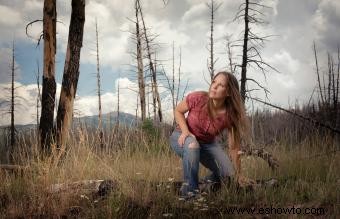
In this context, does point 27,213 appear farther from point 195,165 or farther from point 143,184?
point 195,165

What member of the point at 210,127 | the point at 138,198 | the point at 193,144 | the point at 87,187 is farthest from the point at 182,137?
the point at 87,187

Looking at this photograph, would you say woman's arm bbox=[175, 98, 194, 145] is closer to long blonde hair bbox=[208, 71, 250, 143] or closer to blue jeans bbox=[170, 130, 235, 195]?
blue jeans bbox=[170, 130, 235, 195]

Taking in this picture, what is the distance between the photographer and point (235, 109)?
5852 millimetres

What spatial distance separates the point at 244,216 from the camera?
495 centimetres

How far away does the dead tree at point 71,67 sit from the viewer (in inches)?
371

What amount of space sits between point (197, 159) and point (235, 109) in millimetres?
822

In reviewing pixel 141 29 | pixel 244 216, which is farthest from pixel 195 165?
pixel 141 29

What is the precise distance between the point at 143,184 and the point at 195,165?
0.95 m

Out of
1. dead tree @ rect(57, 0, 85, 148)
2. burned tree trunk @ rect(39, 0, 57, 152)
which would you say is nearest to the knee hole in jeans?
dead tree @ rect(57, 0, 85, 148)

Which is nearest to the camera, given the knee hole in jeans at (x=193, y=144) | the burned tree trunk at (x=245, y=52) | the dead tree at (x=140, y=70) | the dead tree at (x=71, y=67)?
the knee hole in jeans at (x=193, y=144)

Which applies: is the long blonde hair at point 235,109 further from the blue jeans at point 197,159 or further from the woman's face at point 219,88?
the blue jeans at point 197,159

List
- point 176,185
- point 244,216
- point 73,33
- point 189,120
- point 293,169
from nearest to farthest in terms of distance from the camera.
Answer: point 244,216
point 189,120
point 176,185
point 293,169
point 73,33

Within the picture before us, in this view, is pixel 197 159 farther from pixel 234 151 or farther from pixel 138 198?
pixel 138 198

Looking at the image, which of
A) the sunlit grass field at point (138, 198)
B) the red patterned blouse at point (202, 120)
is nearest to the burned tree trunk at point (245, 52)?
the sunlit grass field at point (138, 198)
